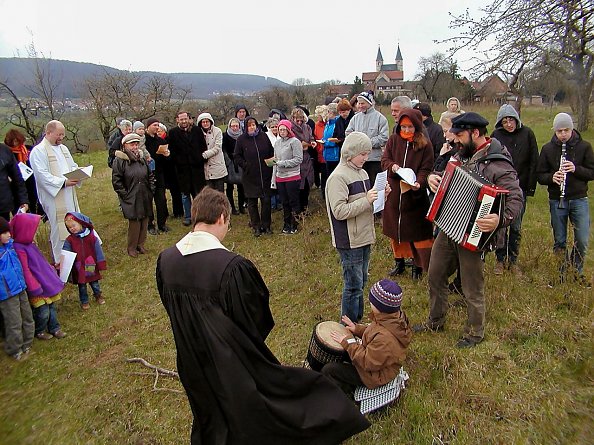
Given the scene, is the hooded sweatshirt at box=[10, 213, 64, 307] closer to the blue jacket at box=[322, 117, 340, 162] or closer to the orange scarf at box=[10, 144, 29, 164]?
the orange scarf at box=[10, 144, 29, 164]

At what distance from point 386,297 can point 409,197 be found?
2.26 m

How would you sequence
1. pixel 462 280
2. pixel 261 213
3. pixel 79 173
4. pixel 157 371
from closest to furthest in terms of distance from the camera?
pixel 462 280 → pixel 157 371 → pixel 79 173 → pixel 261 213

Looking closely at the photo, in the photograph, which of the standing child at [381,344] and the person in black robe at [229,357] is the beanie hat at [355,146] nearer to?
the standing child at [381,344]

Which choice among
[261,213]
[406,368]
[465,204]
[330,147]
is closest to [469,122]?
[465,204]

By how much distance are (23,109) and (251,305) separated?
23.1 meters

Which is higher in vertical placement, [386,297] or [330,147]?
[330,147]

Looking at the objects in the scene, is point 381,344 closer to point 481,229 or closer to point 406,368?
point 406,368

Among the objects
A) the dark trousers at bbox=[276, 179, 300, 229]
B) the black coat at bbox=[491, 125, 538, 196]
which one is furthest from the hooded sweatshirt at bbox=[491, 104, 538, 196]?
the dark trousers at bbox=[276, 179, 300, 229]

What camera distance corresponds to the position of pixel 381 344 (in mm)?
3020

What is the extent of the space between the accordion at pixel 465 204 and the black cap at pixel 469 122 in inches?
12.9

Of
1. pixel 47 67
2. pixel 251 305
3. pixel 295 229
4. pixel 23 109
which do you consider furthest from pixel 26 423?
pixel 47 67

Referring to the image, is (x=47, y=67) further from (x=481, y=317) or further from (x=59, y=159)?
(x=481, y=317)

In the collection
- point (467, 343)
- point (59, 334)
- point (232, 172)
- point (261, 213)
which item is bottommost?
point (59, 334)

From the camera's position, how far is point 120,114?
2523cm
